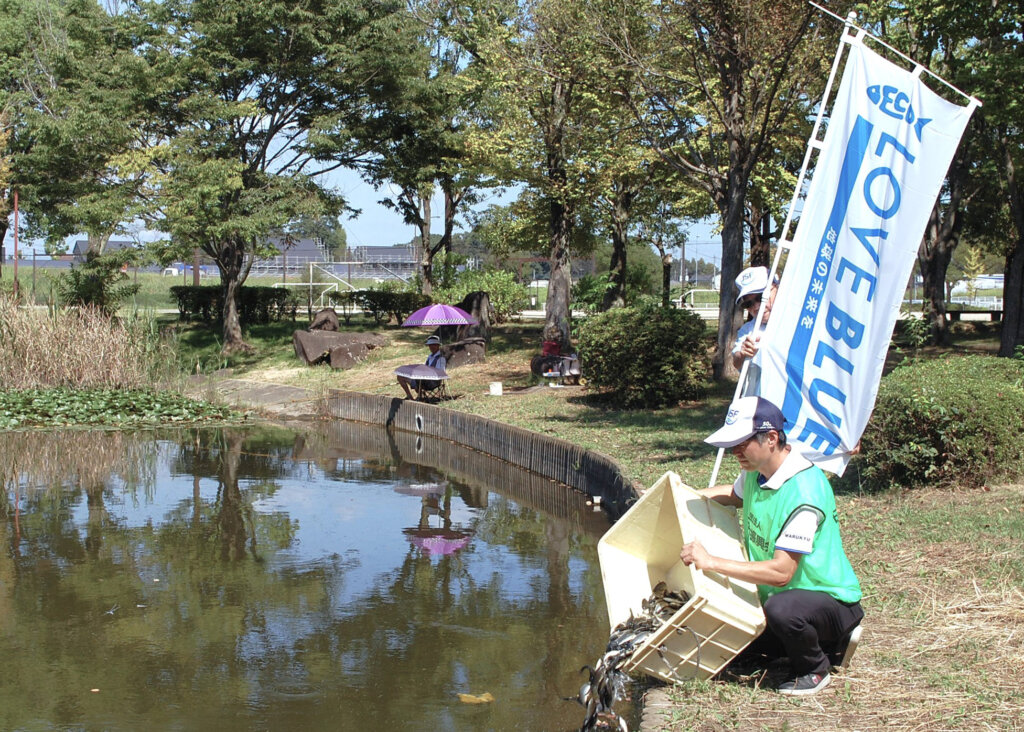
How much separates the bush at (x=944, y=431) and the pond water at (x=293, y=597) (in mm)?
2606

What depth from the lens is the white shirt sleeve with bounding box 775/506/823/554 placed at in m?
4.29

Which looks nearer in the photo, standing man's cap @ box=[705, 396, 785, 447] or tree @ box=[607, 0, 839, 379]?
standing man's cap @ box=[705, 396, 785, 447]

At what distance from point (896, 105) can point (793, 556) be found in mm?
3241

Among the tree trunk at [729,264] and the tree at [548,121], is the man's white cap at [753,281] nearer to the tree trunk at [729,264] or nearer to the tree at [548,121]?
the tree trunk at [729,264]

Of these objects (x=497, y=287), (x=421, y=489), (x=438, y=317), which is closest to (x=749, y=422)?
(x=421, y=489)

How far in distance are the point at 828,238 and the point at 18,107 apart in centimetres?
2566

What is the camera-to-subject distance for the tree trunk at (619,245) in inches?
1022

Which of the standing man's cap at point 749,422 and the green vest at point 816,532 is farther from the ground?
the standing man's cap at point 749,422

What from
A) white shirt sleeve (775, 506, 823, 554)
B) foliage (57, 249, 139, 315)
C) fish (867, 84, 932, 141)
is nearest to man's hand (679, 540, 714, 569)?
white shirt sleeve (775, 506, 823, 554)

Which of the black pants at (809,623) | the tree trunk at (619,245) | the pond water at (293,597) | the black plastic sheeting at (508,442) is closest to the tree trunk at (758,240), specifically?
the tree trunk at (619,245)

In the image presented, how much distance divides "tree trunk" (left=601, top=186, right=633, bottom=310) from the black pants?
20.9m

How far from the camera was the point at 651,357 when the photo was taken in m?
14.9

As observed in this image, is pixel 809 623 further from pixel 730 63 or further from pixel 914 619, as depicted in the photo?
pixel 730 63

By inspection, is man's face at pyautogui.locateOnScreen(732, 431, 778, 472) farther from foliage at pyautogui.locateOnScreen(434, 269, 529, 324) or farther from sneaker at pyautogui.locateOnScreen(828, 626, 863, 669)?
foliage at pyautogui.locateOnScreen(434, 269, 529, 324)
